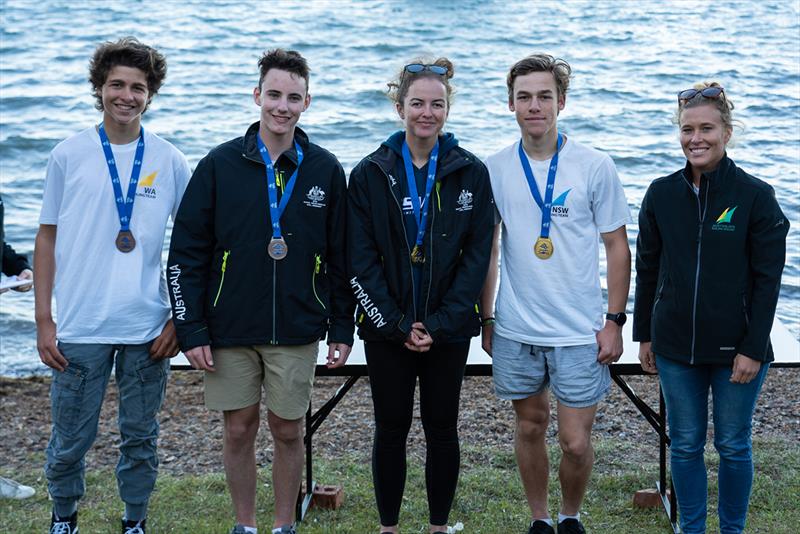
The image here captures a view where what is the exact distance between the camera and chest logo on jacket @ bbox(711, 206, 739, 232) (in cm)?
347

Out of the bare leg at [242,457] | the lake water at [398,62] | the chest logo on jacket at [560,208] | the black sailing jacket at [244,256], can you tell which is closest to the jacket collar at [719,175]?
the chest logo on jacket at [560,208]

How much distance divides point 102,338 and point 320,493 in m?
1.41

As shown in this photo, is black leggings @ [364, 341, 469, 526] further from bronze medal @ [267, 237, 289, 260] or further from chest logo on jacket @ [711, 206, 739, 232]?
chest logo on jacket @ [711, 206, 739, 232]

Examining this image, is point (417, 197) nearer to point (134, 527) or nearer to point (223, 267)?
point (223, 267)

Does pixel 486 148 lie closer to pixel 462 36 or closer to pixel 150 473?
pixel 462 36

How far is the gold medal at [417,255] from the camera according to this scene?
3.62m

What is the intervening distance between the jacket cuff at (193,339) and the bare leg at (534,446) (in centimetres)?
123

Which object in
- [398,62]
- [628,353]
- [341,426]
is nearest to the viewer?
[628,353]

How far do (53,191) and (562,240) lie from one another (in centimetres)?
186

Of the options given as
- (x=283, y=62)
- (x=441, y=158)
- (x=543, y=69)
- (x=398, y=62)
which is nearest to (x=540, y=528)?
(x=441, y=158)

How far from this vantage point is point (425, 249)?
3.61 metres

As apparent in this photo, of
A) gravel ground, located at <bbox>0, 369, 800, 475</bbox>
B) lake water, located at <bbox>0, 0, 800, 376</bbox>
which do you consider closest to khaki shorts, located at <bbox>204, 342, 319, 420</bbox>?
gravel ground, located at <bbox>0, 369, 800, 475</bbox>

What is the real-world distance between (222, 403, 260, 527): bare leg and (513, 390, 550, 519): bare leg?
3.37 ft

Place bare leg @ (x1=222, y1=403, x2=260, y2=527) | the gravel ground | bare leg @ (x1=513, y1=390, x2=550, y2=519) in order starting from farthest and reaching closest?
the gravel ground
bare leg @ (x1=513, y1=390, x2=550, y2=519)
bare leg @ (x1=222, y1=403, x2=260, y2=527)
